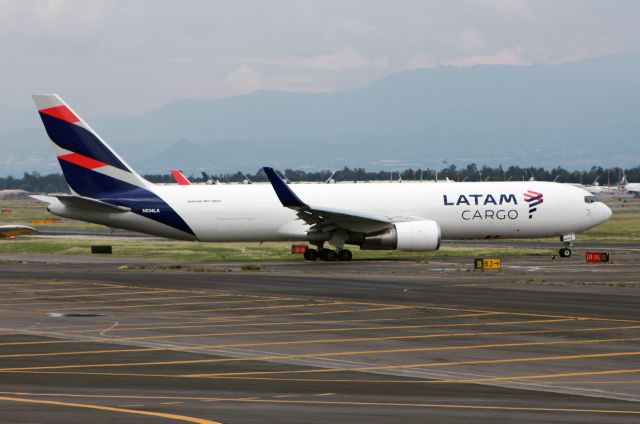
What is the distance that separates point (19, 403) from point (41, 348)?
24.9ft

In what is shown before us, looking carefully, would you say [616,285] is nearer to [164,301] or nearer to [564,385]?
[164,301]

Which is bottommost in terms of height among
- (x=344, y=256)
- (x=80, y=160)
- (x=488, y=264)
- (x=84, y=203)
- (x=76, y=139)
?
(x=488, y=264)

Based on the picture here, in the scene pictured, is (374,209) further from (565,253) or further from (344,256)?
(565,253)

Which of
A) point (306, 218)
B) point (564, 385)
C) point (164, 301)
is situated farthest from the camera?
point (306, 218)

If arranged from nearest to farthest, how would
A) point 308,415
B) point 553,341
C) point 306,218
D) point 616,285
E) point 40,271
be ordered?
1. point 308,415
2. point 553,341
3. point 616,285
4. point 40,271
5. point 306,218

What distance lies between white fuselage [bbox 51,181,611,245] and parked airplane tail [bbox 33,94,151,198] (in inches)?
56.8

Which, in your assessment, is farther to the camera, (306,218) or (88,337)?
(306,218)

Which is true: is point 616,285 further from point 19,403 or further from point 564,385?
point 19,403

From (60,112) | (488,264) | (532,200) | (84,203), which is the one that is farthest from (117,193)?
(532,200)

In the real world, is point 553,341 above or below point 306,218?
below

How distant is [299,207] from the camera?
2047 inches

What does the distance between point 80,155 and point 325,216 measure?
12.1 metres

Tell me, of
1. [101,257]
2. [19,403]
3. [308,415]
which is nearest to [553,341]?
[308,415]

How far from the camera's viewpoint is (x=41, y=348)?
25.0 metres
